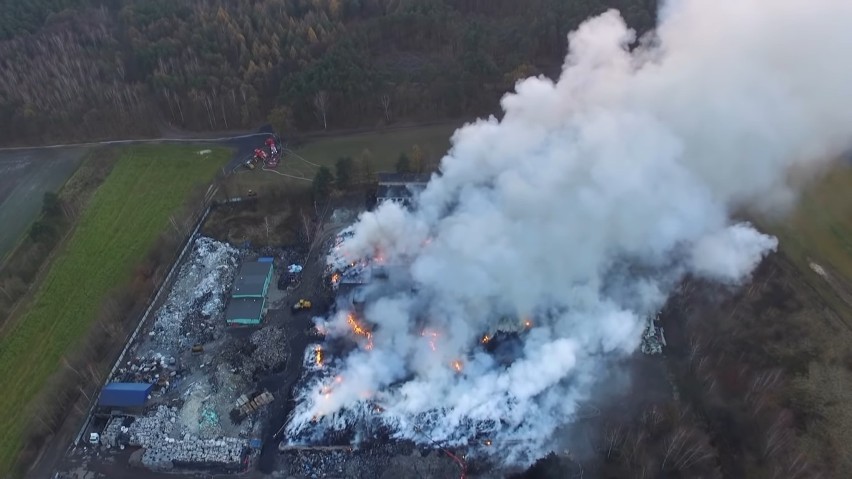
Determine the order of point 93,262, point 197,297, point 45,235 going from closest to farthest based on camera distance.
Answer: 1. point 197,297
2. point 93,262
3. point 45,235

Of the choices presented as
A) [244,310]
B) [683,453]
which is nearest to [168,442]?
[244,310]

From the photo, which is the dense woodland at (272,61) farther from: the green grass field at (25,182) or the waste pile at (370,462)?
the waste pile at (370,462)

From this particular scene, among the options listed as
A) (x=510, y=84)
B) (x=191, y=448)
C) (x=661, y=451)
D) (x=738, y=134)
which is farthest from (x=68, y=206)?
(x=738, y=134)

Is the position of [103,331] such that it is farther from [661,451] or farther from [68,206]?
[661,451]

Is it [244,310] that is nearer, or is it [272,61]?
[244,310]

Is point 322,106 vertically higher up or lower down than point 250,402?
higher up

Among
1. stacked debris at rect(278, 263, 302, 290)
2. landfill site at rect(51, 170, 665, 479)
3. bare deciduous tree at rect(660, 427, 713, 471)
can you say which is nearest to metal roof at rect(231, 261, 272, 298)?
landfill site at rect(51, 170, 665, 479)

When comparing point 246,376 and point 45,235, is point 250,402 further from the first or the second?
point 45,235
